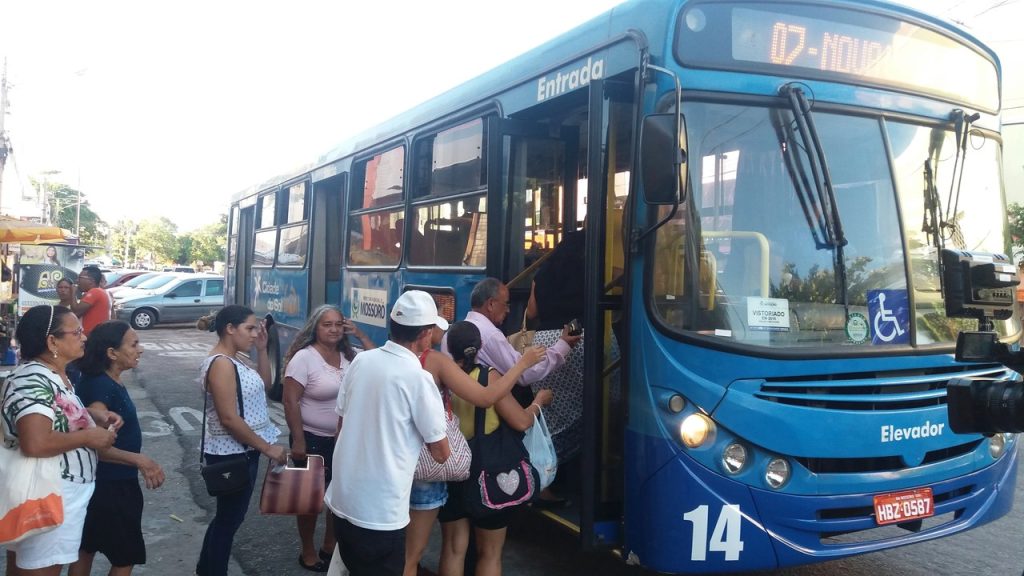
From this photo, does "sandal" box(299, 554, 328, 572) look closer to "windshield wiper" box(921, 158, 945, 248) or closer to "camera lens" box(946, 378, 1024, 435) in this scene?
"camera lens" box(946, 378, 1024, 435)

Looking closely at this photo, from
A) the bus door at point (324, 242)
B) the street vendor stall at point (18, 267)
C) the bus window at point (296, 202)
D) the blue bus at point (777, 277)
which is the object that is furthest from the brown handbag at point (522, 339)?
the street vendor stall at point (18, 267)

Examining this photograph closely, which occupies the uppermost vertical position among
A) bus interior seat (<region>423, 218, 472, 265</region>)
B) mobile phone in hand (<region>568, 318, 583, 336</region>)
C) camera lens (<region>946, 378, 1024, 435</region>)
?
bus interior seat (<region>423, 218, 472, 265</region>)

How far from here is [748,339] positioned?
3.69 metres

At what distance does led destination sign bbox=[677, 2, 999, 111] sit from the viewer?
3.83m

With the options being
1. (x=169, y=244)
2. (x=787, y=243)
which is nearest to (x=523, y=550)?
(x=787, y=243)

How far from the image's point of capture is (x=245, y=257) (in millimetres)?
12500

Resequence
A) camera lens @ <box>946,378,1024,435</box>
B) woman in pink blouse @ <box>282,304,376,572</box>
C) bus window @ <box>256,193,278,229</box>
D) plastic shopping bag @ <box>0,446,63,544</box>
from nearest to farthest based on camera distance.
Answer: camera lens @ <box>946,378,1024,435</box> < plastic shopping bag @ <box>0,446,63,544</box> < woman in pink blouse @ <box>282,304,376,572</box> < bus window @ <box>256,193,278,229</box>

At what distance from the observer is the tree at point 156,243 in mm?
82938

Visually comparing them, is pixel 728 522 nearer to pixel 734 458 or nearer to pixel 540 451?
pixel 734 458

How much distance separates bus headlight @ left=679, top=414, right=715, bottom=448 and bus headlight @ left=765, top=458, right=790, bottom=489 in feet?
0.96

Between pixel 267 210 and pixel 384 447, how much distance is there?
838 cm

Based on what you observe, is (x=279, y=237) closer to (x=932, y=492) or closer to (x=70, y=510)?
(x=70, y=510)

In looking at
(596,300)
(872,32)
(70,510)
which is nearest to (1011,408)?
(596,300)

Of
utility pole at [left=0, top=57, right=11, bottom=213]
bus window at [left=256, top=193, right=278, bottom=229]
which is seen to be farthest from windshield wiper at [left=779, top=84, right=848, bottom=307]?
utility pole at [left=0, top=57, right=11, bottom=213]
